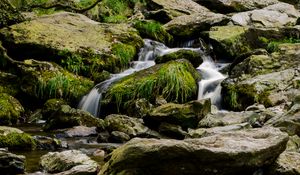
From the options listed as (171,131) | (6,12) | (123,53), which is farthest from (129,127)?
(123,53)

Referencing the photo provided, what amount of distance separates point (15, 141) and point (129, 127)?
2218 mm

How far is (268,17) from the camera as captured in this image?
20.4 metres

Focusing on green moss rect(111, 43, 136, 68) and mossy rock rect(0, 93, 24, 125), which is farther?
green moss rect(111, 43, 136, 68)

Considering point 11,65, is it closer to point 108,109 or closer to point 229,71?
point 108,109

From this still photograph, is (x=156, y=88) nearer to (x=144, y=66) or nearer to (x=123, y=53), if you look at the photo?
(x=144, y=66)

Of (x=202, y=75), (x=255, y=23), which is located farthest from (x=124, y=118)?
(x=255, y=23)

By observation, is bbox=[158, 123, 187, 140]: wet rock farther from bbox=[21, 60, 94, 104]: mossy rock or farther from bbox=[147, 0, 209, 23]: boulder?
bbox=[147, 0, 209, 23]: boulder

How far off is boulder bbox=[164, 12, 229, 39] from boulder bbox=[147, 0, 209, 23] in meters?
1.50

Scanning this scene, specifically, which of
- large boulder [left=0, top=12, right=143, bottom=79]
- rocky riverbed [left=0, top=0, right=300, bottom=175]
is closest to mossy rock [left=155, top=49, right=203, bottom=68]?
rocky riverbed [left=0, top=0, right=300, bottom=175]

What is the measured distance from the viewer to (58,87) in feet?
41.4

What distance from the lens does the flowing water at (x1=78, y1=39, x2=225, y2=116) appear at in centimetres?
1231

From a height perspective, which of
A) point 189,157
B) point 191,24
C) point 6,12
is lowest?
point 191,24

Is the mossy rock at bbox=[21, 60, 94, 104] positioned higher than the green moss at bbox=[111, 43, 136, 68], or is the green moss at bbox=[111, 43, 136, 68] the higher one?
the green moss at bbox=[111, 43, 136, 68]

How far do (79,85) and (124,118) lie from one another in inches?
155
